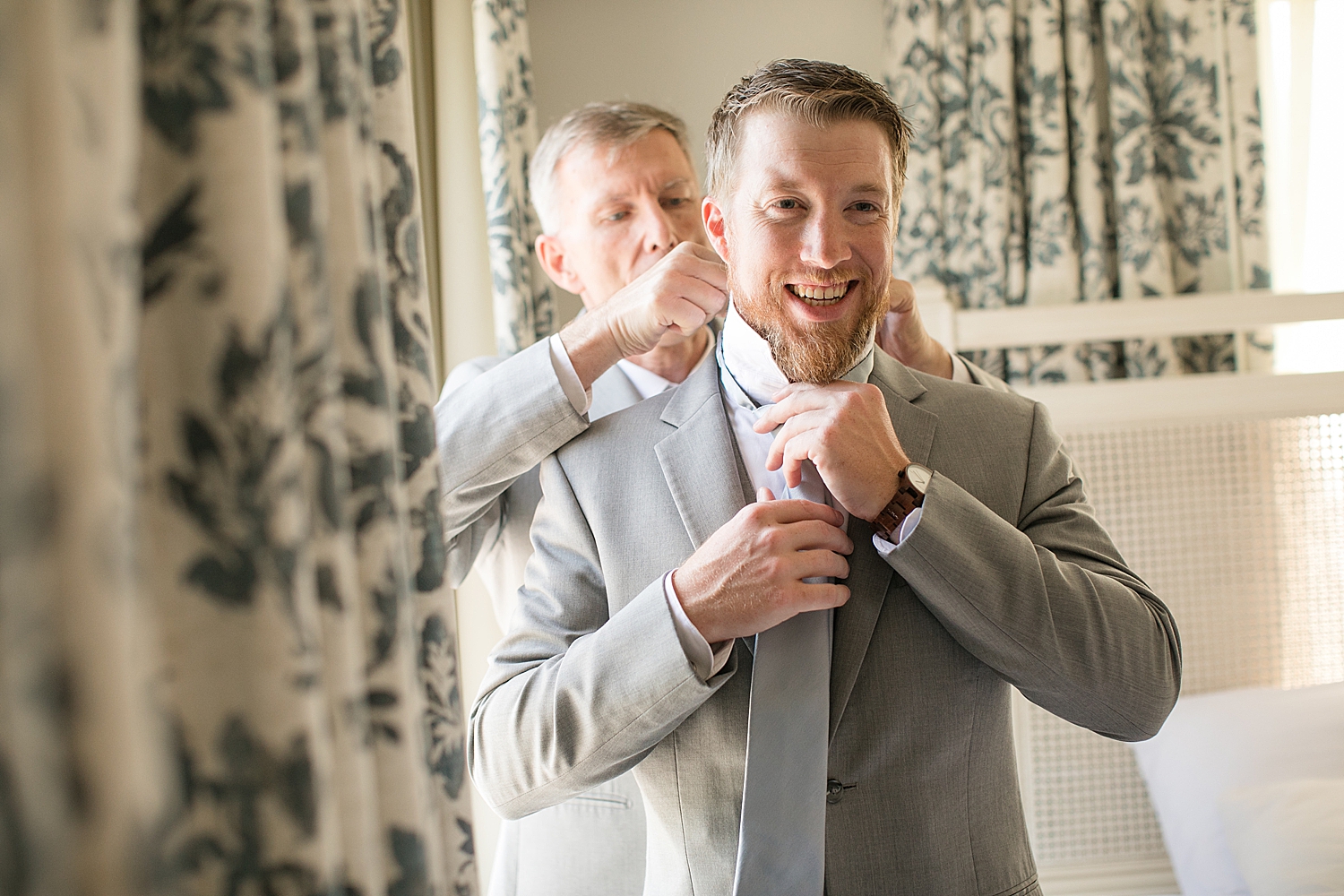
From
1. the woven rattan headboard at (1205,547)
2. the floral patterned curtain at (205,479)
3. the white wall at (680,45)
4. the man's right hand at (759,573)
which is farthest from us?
the white wall at (680,45)

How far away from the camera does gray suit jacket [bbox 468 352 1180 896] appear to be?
94cm

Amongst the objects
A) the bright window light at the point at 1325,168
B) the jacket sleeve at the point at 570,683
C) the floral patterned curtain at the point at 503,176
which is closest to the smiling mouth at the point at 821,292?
the jacket sleeve at the point at 570,683

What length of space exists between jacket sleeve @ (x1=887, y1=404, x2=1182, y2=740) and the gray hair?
0.87m

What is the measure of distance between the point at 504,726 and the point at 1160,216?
2.16 meters

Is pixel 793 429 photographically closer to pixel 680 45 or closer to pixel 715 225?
pixel 715 225

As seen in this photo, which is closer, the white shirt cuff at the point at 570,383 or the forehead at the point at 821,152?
the forehead at the point at 821,152

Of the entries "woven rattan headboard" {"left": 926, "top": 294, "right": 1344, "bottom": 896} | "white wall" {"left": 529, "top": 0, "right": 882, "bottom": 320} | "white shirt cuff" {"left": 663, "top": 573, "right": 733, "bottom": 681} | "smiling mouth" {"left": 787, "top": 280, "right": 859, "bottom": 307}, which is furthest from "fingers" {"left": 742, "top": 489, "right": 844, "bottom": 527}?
"white wall" {"left": 529, "top": 0, "right": 882, "bottom": 320}

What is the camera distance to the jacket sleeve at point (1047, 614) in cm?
92

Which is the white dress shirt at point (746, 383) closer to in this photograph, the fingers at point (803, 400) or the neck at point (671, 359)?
the fingers at point (803, 400)

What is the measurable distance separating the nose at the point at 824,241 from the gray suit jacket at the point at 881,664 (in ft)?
0.66

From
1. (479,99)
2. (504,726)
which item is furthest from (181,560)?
(479,99)

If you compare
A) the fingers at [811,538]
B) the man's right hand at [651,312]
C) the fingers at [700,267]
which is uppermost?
the fingers at [700,267]

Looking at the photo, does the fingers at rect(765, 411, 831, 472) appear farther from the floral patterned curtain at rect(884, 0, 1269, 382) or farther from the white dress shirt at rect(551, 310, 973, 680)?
the floral patterned curtain at rect(884, 0, 1269, 382)

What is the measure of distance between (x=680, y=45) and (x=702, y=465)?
1985 millimetres
